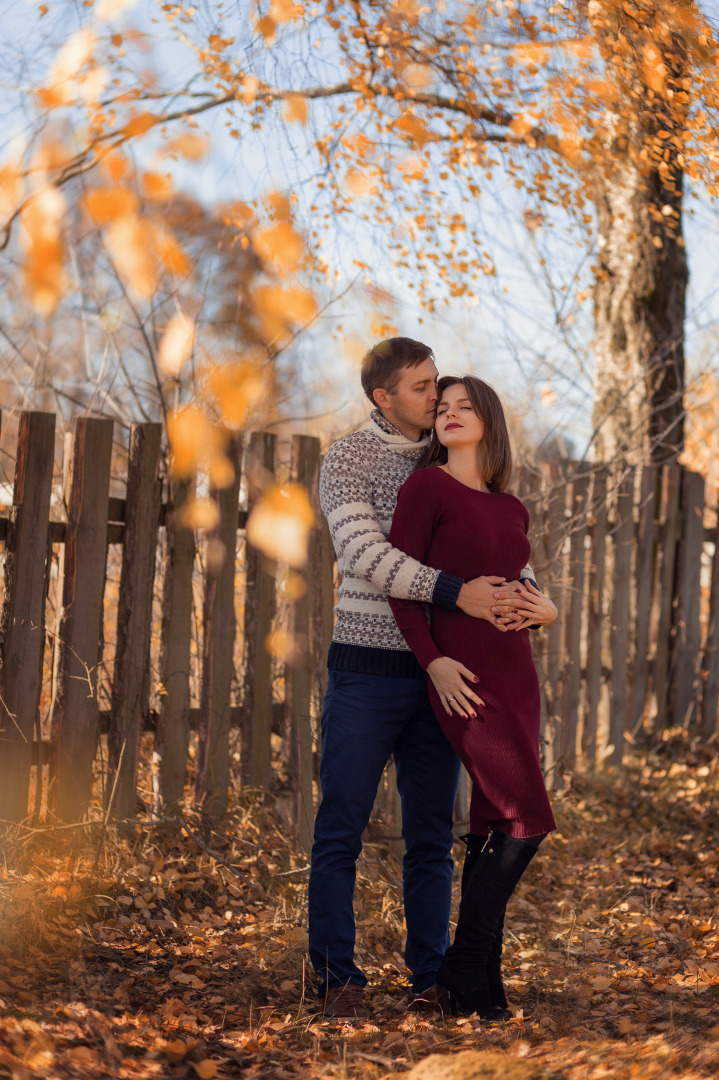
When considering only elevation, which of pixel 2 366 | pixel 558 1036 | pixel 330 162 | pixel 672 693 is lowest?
pixel 558 1036

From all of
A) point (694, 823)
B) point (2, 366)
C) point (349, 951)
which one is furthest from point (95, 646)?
point (2, 366)

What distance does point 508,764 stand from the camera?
8.41 feet

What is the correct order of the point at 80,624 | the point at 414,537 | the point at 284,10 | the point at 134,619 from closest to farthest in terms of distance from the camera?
the point at 414,537, the point at 80,624, the point at 134,619, the point at 284,10

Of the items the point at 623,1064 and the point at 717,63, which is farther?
the point at 717,63

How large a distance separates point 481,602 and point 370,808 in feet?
2.43

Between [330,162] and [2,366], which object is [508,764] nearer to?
[330,162]

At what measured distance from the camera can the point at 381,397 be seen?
2869 mm

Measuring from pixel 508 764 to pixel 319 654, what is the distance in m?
1.55

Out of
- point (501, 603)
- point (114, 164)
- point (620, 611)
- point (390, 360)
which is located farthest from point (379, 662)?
point (114, 164)

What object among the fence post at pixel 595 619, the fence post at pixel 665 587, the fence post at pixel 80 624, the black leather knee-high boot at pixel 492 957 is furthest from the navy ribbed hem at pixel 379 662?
the fence post at pixel 665 587

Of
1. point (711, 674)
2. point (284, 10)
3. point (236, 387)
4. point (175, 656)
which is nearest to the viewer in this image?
point (175, 656)

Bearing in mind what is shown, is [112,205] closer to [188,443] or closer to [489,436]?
[188,443]

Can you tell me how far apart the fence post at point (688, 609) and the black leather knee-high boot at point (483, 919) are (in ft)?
13.4

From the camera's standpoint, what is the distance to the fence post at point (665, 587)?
243 inches
